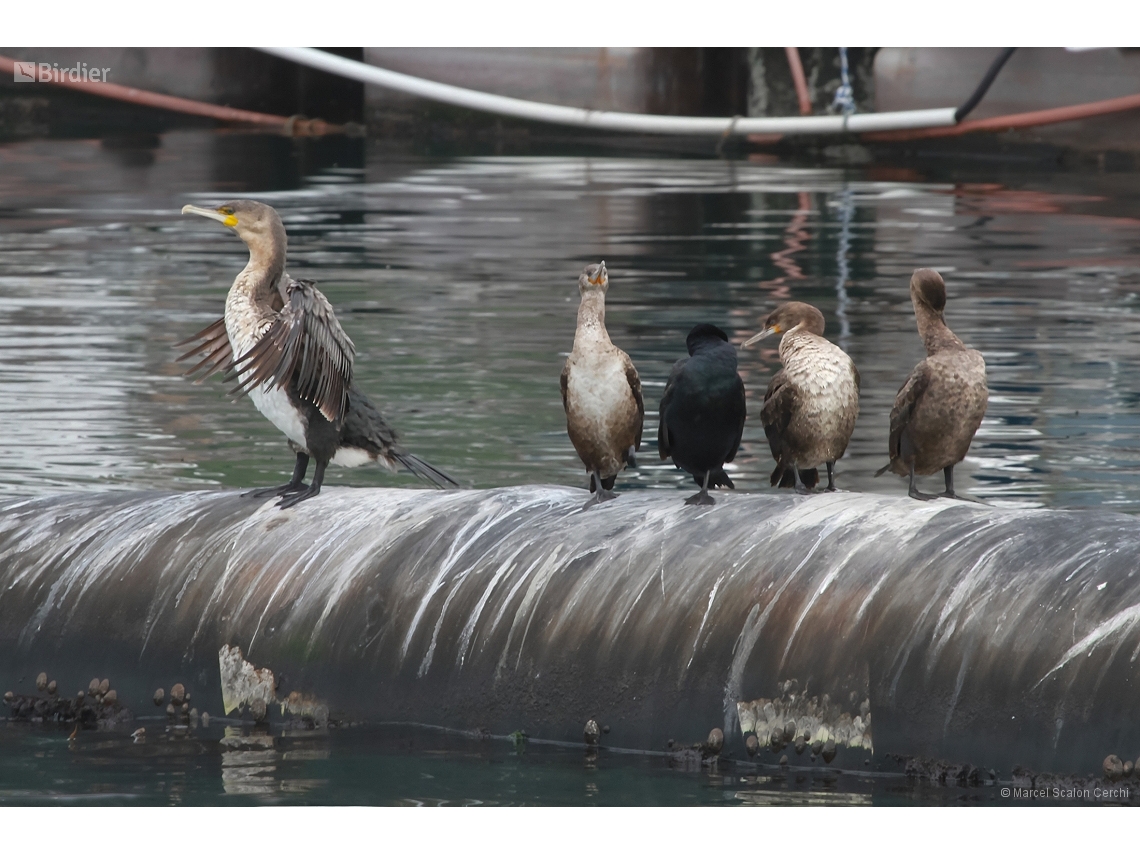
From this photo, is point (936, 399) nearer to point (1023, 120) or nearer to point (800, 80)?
point (1023, 120)

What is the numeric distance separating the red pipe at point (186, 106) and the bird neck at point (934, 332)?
31.0 m

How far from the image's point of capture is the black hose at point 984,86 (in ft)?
99.0

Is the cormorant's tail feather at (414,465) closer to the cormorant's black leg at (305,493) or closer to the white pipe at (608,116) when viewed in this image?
the cormorant's black leg at (305,493)

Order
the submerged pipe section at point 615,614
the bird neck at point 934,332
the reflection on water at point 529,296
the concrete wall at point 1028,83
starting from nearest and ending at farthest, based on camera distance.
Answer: the submerged pipe section at point 615,614 < the bird neck at point 934,332 < the reflection on water at point 529,296 < the concrete wall at point 1028,83

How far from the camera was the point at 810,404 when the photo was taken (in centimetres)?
683

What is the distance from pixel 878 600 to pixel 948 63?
27.9 m

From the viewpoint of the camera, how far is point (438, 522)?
23.3ft

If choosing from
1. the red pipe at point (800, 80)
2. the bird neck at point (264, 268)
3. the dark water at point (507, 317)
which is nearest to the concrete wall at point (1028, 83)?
the dark water at point (507, 317)

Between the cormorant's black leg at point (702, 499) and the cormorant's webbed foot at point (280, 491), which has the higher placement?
the cormorant's black leg at point (702, 499)

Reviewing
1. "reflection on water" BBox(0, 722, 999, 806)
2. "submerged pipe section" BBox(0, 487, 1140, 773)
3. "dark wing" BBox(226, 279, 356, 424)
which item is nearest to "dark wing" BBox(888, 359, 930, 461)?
"submerged pipe section" BBox(0, 487, 1140, 773)

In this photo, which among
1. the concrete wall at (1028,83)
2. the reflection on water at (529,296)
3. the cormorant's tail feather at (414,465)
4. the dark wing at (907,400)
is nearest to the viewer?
the dark wing at (907,400)

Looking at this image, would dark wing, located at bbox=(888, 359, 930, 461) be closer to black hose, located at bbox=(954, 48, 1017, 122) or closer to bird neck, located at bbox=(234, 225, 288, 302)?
bird neck, located at bbox=(234, 225, 288, 302)

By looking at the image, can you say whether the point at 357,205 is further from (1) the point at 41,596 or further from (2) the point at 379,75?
(1) the point at 41,596

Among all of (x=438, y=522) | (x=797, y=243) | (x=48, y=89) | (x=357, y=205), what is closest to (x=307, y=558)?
(x=438, y=522)
